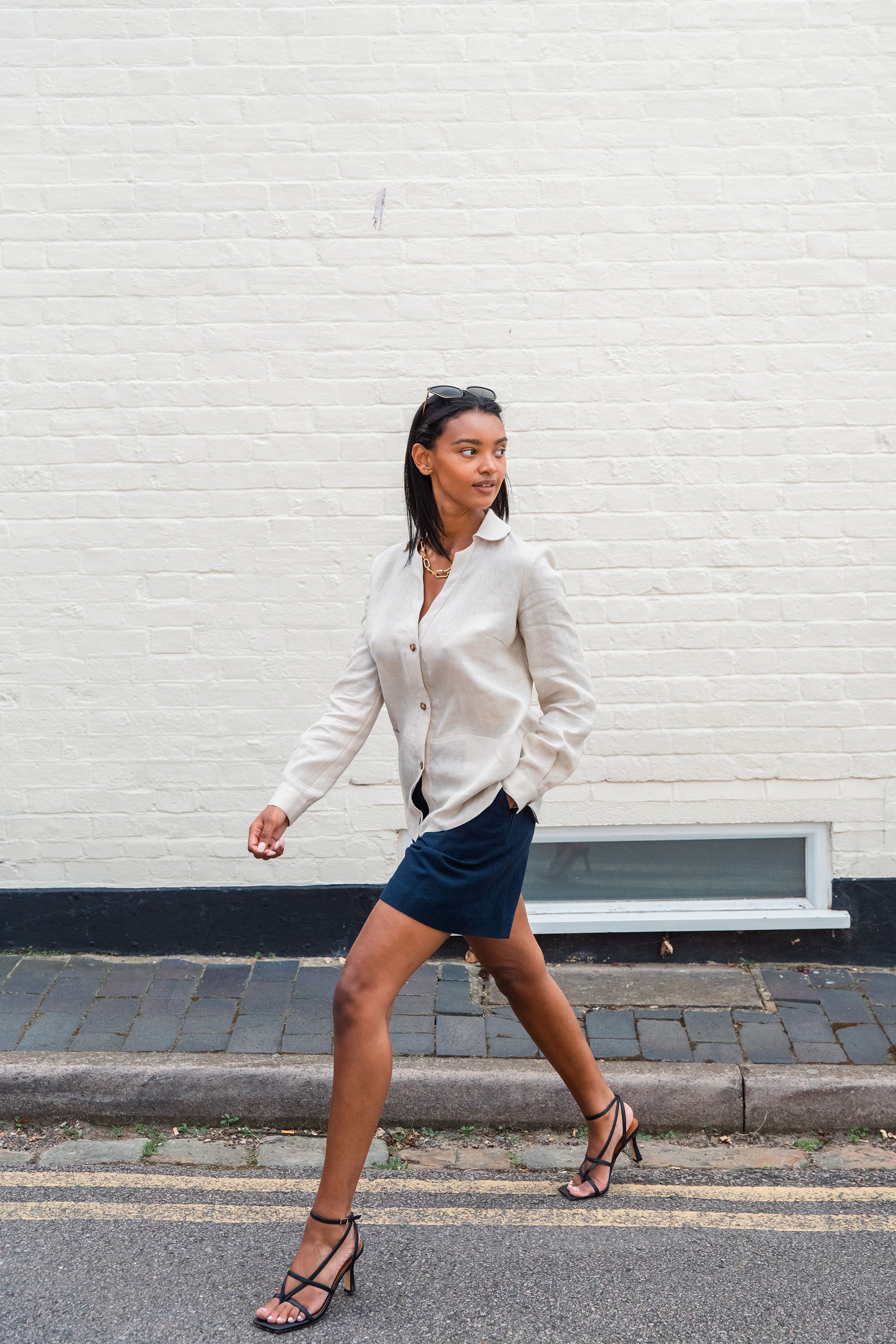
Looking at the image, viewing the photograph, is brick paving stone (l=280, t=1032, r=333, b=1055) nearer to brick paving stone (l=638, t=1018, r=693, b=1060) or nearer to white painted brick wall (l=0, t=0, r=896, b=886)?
white painted brick wall (l=0, t=0, r=896, b=886)

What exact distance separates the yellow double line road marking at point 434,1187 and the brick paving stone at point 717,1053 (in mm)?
532

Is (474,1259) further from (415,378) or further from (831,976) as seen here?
(415,378)

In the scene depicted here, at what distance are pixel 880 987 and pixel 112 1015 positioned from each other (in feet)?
9.30

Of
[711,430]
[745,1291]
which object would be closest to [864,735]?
[711,430]

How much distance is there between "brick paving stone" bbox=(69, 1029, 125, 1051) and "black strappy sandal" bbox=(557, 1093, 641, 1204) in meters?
1.60

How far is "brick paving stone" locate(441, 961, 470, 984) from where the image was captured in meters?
4.59

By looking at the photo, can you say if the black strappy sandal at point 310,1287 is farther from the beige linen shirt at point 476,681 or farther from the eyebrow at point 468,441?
the eyebrow at point 468,441

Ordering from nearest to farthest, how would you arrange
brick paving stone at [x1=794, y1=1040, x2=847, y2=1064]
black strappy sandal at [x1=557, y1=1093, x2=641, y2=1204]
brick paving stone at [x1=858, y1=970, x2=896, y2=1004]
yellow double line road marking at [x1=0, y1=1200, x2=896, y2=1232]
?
1. yellow double line road marking at [x1=0, y1=1200, x2=896, y2=1232]
2. black strappy sandal at [x1=557, y1=1093, x2=641, y2=1204]
3. brick paving stone at [x1=794, y1=1040, x2=847, y2=1064]
4. brick paving stone at [x1=858, y1=970, x2=896, y2=1004]

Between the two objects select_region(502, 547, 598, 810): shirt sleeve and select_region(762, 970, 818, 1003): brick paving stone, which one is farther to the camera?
select_region(762, 970, 818, 1003): brick paving stone

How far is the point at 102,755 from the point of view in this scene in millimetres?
4805

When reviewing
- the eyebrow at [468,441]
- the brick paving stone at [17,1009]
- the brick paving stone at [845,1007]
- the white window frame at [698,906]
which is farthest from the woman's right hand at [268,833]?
the brick paving stone at [845,1007]

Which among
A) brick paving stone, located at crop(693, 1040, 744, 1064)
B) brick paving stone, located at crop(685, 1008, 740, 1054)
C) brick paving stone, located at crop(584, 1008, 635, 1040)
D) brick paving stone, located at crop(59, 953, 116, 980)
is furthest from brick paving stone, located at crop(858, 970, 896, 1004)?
brick paving stone, located at crop(59, 953, 116, 980)

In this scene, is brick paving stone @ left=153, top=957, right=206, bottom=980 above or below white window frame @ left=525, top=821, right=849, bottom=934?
below

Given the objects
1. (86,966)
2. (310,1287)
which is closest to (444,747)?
(310,1287)
